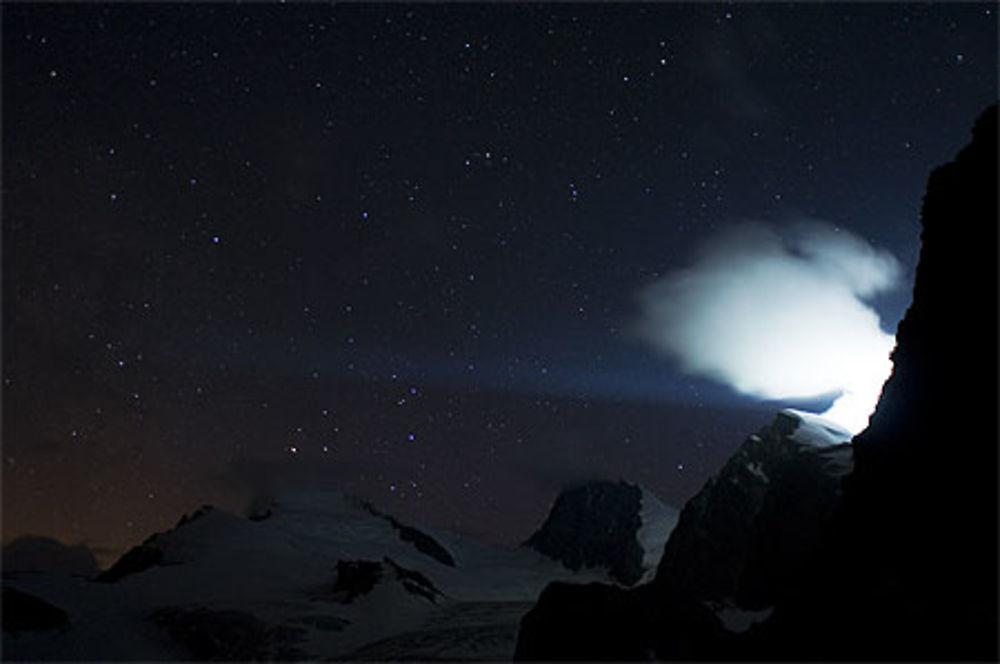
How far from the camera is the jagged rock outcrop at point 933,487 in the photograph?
14664 millimetres

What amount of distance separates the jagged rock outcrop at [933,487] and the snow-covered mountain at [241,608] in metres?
34.5

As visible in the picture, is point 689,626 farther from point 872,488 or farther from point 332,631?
point 332,631

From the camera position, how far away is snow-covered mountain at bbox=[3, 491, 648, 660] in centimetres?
4928

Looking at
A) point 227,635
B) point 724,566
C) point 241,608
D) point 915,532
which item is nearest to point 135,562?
point 241,608

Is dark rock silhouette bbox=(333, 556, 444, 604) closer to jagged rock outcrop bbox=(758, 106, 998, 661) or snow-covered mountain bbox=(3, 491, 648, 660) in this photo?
snow-covered mountain bbox=(3, 491, 648, 660)

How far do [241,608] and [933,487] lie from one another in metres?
Result: 64.5

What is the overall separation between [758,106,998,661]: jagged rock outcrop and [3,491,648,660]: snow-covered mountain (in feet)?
113

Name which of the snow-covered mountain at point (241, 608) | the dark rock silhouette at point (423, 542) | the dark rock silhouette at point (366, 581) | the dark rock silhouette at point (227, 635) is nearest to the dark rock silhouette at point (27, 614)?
the snow-covered mountain at point (241, 608)

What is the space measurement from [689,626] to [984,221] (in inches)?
619

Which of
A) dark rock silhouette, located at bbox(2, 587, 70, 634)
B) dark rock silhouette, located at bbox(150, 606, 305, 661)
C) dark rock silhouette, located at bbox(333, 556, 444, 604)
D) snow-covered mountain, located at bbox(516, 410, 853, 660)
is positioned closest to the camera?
snow-covered mountain, located at bbox(516, 410, 853, 660)

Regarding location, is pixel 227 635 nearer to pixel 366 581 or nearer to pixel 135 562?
pixel 366 581

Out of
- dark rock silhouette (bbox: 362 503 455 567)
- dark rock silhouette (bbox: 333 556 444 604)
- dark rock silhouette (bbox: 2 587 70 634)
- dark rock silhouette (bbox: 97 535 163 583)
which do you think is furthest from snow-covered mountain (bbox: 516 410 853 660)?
dark rock silhouette (bbox: 362 503 455 567)

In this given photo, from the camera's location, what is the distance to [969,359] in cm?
1752

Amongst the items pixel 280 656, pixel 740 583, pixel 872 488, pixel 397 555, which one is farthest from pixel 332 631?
pixel 397 555
